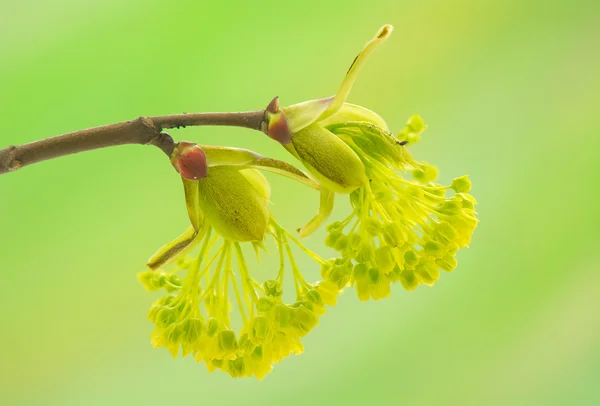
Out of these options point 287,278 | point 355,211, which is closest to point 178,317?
point 355,211

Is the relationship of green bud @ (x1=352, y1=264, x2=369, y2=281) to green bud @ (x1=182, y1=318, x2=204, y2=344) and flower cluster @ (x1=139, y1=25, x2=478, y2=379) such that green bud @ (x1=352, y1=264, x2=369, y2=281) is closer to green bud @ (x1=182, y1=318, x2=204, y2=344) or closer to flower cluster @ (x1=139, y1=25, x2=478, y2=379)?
flower cluster @ (x1=139, y1=25, x2=478, y2=379)

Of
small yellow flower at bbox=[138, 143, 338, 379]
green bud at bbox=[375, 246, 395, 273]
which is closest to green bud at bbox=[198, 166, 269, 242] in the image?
small yellow flower at bbox=[138, 143, 338, 379]

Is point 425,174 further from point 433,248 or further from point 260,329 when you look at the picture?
point 260,329

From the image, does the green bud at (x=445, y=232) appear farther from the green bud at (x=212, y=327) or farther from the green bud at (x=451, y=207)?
the green bud at (x=212, y=327)

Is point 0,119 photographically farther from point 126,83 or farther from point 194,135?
point 194,135

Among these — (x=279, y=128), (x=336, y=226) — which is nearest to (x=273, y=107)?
(x=279, y=128)

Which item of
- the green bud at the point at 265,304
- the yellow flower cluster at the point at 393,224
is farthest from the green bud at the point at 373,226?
the green bud at the point at 265,304
